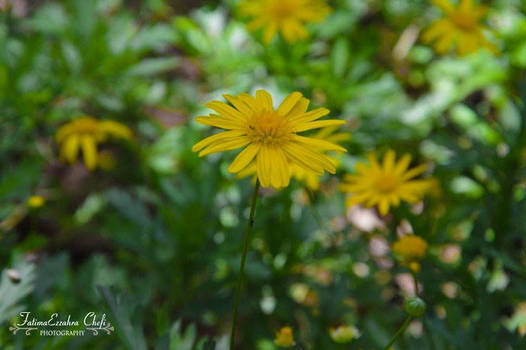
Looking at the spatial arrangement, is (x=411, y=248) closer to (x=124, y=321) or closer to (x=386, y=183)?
(x=386, y=183)

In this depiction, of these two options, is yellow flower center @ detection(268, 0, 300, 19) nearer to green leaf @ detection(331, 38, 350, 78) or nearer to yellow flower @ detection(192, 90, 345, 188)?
green leaf @ detection(331, 38, 350, 78)

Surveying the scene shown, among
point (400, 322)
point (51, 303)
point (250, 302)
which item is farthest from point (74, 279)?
point (400, 322)

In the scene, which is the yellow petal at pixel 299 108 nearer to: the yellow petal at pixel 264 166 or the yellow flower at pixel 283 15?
the yellow petal at pixel 264 166

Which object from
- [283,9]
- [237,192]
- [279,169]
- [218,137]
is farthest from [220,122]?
[283,9]

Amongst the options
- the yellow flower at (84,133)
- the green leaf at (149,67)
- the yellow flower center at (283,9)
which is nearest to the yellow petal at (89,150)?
the yellow flower at (84,133)

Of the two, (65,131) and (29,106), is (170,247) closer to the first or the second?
(65,131)

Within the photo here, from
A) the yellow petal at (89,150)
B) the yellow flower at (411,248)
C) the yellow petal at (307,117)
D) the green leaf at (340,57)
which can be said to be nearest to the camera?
the yellow petal at (307,117)
